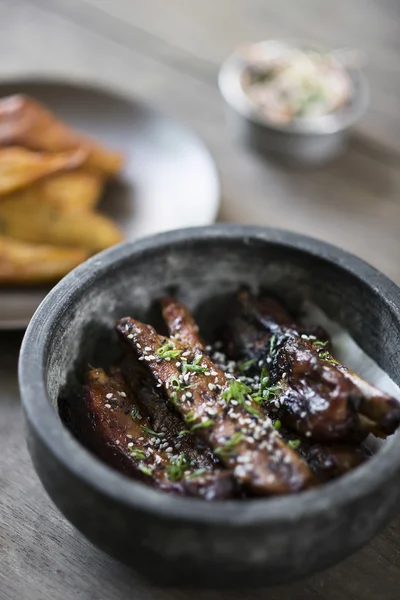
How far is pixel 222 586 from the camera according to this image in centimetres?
120

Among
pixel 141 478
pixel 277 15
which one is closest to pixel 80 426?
pixel 141 478

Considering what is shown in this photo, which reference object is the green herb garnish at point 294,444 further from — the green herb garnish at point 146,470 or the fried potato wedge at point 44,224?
the fried potato wedge at point 44,224

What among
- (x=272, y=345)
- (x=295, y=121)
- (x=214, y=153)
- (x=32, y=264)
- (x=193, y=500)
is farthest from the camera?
(x=214, y=153)

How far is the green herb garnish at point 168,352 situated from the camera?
57.3 inches

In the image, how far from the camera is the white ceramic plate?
231 centimetres

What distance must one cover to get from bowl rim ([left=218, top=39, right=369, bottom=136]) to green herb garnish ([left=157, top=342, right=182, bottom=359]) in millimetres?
1304

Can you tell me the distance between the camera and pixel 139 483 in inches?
48.4

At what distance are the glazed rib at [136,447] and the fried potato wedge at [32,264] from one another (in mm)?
577

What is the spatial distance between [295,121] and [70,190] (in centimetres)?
89

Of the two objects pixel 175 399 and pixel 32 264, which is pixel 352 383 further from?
pixel 32 264

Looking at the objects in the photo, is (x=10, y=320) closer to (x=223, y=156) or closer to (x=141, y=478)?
(x=141, y=478)

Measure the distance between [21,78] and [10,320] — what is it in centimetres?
112

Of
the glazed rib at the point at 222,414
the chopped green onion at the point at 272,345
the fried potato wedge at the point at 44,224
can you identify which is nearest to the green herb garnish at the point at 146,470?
the glazed rib at the point at 222,414

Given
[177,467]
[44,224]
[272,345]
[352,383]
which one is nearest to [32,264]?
[44,224]
